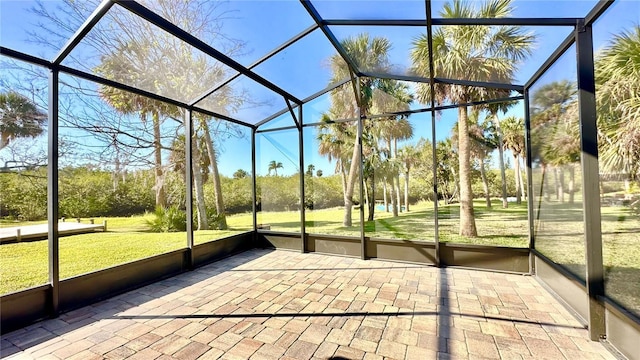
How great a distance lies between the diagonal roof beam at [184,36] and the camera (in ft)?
7.09

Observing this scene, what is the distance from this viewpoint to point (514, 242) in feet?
11.6

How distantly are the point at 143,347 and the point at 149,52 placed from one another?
287 cm

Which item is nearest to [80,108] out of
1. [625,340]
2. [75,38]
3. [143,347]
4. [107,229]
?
[75,38]

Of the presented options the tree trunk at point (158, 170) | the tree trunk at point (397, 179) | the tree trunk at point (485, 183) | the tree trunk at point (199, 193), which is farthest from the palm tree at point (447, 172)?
the tree trunk at point (199, 193)

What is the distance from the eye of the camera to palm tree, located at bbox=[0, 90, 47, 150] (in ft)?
9.93

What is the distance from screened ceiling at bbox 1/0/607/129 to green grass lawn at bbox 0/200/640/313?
5.67 ft

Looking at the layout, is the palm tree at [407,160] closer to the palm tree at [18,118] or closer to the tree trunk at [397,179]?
the tree trunk at [397,179]

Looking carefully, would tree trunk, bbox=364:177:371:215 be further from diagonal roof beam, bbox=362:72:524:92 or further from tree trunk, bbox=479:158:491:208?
diagonal roof beam, bbox=362:72:524:92

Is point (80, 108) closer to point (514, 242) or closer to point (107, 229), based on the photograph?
point (107, 229)

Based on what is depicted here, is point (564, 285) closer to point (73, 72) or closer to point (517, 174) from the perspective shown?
point (517, 174)

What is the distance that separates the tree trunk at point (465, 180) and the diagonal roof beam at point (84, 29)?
445cm

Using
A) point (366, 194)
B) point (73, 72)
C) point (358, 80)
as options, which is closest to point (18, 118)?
point (73, 72)

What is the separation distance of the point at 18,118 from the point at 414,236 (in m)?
5.80

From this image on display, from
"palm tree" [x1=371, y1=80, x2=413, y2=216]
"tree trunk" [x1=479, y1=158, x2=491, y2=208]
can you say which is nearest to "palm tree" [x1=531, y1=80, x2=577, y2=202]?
"tree trunk" [x1=479, y1=158, x2=491, y2=208]
